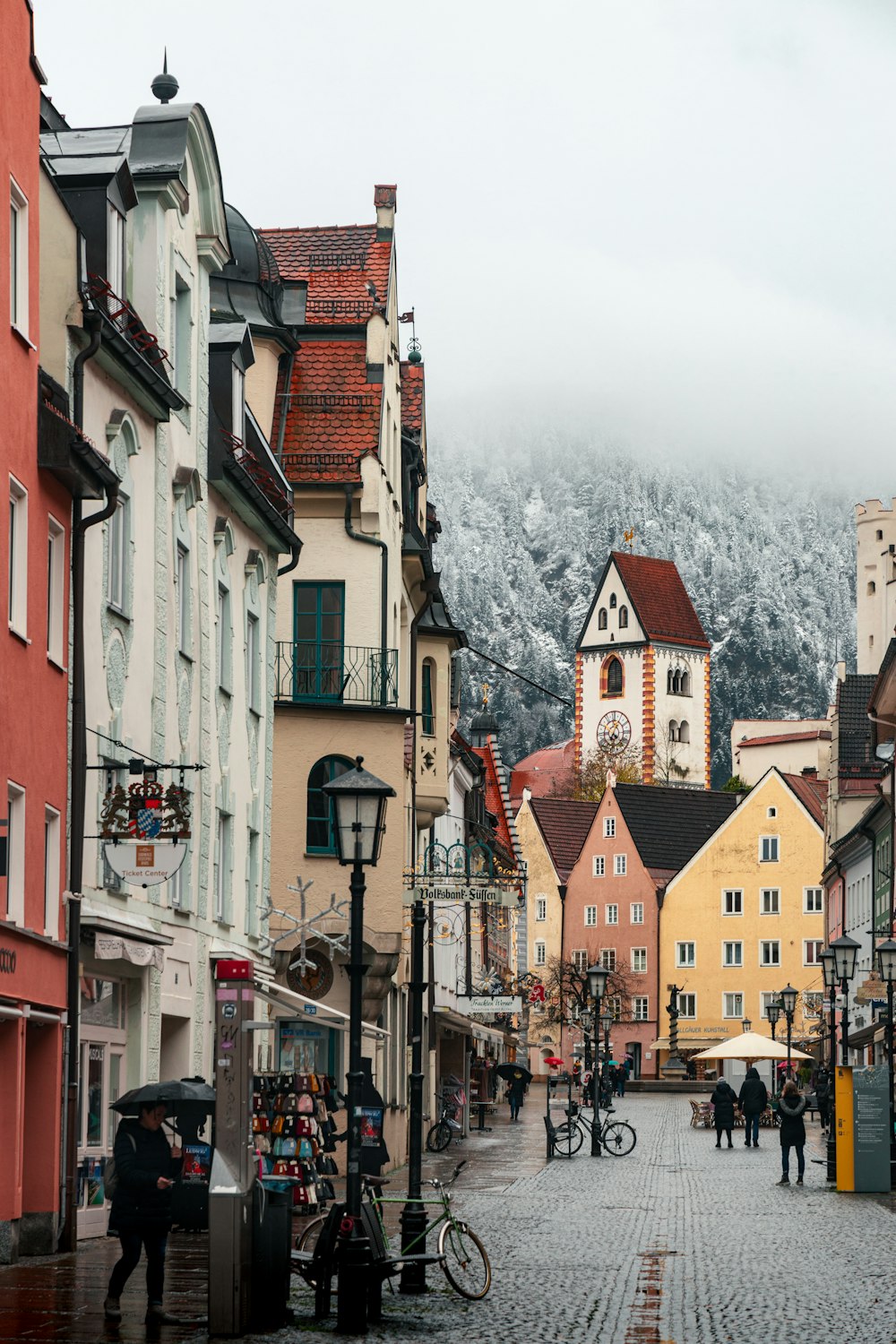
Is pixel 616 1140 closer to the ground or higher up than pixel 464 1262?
closer to the ground

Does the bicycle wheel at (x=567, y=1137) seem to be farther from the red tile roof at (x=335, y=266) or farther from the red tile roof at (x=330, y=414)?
the red tile roof at (x=335, y=266)

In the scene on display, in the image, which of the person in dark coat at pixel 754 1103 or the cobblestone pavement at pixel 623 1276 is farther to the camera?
the person in dark coat at pixel 754 1103

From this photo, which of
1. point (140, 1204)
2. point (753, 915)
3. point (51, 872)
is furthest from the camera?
point (753, 915)

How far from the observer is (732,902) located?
114000 mm

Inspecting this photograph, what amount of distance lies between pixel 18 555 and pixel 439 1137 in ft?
92.2

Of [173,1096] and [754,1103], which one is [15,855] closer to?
[173,1096]

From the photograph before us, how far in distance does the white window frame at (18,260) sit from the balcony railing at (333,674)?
17.8m

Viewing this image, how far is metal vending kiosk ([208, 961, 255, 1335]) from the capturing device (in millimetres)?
15555

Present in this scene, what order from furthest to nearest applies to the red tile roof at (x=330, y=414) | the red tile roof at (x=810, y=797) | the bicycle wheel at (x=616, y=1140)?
the red tile roof at (x=810, y=797)
the bicycle wheel at (x=616, y=1140)
the red tile roof at (x=330, y=414)

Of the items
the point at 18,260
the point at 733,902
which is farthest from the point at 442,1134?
the point at 733,902

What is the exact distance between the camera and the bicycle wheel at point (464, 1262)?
18.0m

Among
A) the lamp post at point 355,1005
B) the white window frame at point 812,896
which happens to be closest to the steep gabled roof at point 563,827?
the white window frame at point 812,896

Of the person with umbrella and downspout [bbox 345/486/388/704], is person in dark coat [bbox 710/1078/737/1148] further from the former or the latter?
the person with umbrella

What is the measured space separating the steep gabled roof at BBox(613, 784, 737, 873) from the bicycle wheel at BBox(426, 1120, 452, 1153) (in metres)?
71.5
